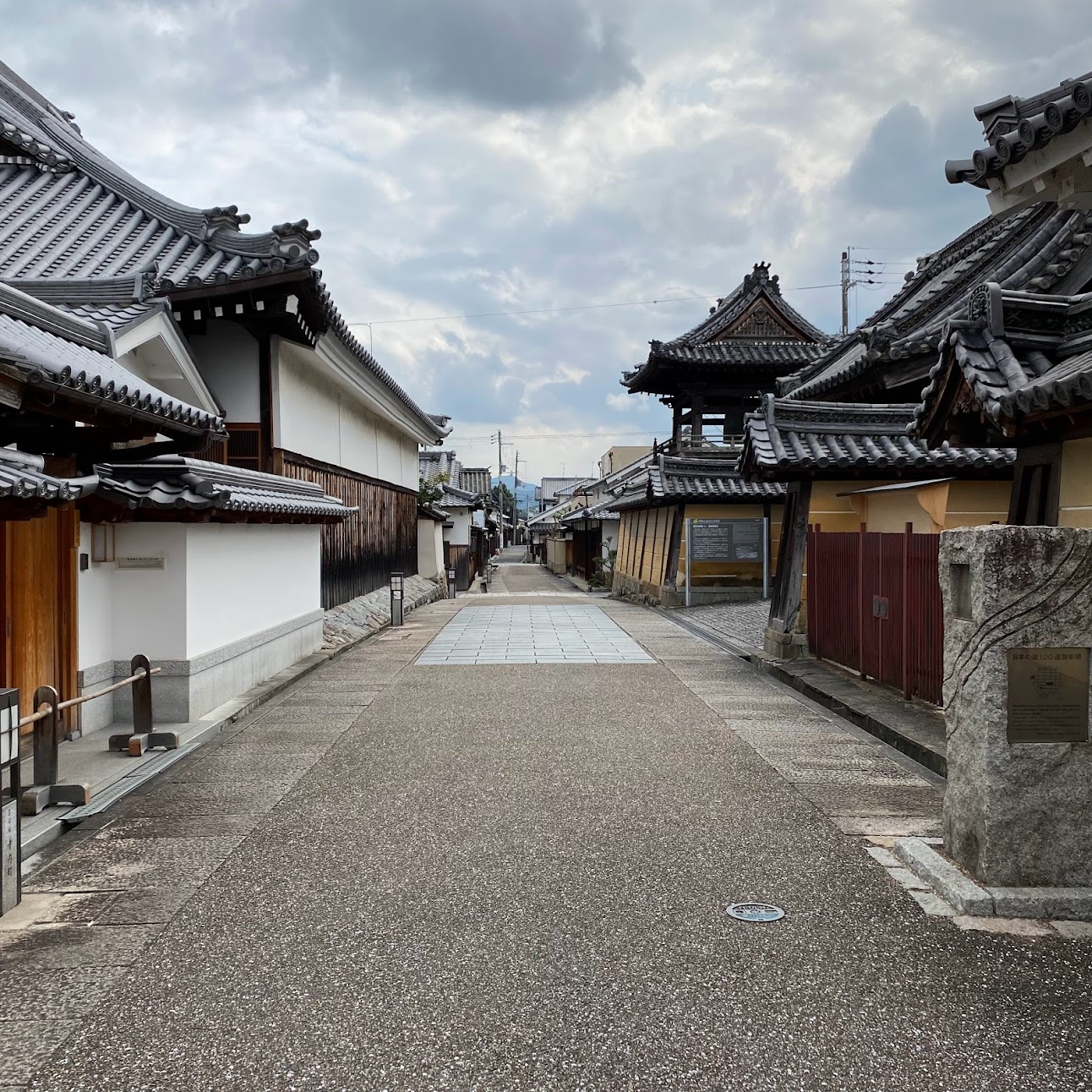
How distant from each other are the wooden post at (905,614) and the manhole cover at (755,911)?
571 centimetres

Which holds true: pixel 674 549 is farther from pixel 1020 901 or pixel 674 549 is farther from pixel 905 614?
pixel 1020 901

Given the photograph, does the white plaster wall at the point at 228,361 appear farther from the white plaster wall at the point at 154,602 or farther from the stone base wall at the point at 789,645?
the stone base wall at the point at 789,645

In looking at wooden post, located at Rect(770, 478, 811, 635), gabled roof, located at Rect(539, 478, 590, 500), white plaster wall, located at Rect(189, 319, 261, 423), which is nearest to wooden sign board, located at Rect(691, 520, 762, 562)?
wooden post, located at Rect(770, 478, 811, 635)

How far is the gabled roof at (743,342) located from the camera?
25.4 metres

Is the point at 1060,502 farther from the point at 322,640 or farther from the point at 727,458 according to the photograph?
the point at 727,458

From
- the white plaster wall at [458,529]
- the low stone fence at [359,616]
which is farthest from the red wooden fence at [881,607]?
the white plaster wall at [458,529]

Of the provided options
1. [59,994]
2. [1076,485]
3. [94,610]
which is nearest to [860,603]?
[1076,485]

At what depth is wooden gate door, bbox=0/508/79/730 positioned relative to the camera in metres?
7.20

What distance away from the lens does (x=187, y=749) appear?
7906 millimetres

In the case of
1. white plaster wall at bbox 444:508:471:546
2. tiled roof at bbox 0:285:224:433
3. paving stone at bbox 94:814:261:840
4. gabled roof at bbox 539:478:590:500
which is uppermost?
gabled roof at bbox 539:478:590:500

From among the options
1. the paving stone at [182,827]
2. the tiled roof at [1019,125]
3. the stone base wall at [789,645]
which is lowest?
the paving stone at [182,827]

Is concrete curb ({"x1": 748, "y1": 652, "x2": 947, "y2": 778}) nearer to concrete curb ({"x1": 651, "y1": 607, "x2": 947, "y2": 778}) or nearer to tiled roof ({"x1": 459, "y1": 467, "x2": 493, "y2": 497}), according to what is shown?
concrete curb ({"x1": 651, "y1": 607, "x2": 947, "y2": 778})

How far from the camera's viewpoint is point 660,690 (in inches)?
441

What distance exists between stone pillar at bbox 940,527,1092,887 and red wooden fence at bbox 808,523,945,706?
3295 mm
